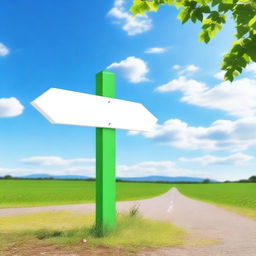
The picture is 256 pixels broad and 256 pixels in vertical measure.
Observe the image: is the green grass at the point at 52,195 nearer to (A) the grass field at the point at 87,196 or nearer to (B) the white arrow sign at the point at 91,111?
(A) the grass field at the point at 87,196

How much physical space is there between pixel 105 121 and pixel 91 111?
1.57 feet

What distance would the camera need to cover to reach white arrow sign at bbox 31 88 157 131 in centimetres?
621

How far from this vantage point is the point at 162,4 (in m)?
6.08

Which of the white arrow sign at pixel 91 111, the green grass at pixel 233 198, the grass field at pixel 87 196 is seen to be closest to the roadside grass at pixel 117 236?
the white arrow sign at pixel 91 111

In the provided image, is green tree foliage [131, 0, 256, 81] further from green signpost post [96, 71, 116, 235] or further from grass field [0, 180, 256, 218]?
grass field [0, 180, 256, 218]

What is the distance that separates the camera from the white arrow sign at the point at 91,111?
6207 millimetres

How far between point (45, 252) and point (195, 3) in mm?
4625

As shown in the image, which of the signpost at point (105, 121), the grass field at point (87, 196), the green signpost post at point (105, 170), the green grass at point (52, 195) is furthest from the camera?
the green grass at point (52, 195)

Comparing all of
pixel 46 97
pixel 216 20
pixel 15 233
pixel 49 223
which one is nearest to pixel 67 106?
pixel 46 97

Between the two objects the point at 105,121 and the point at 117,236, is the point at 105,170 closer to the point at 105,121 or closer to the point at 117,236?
the point at 105,121

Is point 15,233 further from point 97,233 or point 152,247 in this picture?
point 152,247

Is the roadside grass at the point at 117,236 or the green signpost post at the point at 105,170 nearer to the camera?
the roadside grass at the point at 117,236

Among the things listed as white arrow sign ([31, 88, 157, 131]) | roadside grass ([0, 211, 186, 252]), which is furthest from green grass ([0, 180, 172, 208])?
white arrow sign ([31, 88, 157, 131])

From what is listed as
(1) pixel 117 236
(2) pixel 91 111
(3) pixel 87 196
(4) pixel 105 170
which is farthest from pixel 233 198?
(2) pixel 91 111
